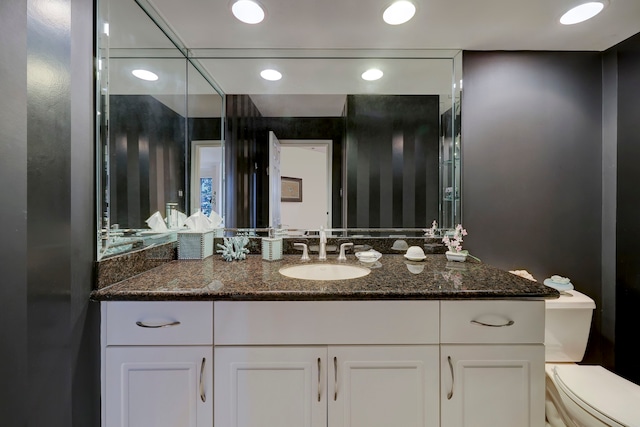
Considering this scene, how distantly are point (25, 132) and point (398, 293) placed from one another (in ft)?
3.97

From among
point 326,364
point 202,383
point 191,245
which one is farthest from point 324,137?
point 202,383

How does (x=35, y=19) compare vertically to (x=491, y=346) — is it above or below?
above

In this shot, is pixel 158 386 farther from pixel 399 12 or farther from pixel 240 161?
pixel 399 12

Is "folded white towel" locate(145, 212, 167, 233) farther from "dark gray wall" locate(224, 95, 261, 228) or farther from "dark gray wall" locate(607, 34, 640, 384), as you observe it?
"dark gray wall" locate(607, 34, 640, 384)

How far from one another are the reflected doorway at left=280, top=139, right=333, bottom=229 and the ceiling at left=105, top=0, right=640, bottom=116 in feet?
0.72

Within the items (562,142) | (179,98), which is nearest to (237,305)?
(179,98)

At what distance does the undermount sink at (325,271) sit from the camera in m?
1.33

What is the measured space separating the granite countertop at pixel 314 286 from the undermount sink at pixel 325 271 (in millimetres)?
93

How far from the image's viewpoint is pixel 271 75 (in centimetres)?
164

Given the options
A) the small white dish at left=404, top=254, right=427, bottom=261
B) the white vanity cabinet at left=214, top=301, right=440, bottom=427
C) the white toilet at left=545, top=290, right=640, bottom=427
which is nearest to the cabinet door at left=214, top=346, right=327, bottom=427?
the white vanity cabinet at left=214, top=301, right=440, bottom=427

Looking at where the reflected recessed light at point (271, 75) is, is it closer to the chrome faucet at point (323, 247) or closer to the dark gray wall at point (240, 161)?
the dark gray wall at point (240, 161)

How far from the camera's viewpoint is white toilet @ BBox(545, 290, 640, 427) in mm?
1032

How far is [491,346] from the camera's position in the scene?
3.18 ft

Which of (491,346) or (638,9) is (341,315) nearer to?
(491,346)
